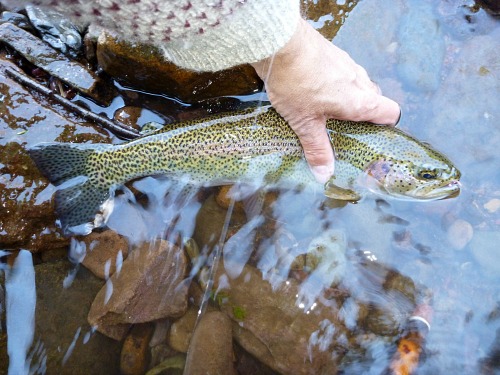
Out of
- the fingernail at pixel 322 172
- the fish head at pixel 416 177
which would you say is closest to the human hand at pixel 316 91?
the fingernail at pixel 322 172

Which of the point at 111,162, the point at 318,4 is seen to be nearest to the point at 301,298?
the point at 111,162

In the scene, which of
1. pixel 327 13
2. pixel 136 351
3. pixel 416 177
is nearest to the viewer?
pixel 416 177

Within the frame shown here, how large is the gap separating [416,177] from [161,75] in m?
2.39

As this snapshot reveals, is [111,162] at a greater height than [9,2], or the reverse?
[9,2]

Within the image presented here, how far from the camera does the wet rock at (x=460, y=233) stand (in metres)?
3.70

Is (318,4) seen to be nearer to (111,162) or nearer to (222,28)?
(222,28)

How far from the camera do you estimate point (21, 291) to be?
11.8 ft

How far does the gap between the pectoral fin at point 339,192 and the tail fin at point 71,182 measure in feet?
6.54

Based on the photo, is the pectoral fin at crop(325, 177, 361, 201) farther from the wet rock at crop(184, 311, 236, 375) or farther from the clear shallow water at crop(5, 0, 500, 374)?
the wet rock at crop(184, 311, 236, 375)

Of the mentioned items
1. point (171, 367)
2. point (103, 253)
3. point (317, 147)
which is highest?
point (317, 147)

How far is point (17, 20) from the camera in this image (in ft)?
12.8

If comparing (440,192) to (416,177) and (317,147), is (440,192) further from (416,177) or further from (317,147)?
(317,147)

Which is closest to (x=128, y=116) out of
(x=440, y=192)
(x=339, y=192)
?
(x=339, y=192)

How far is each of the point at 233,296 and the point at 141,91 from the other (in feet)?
6.94
